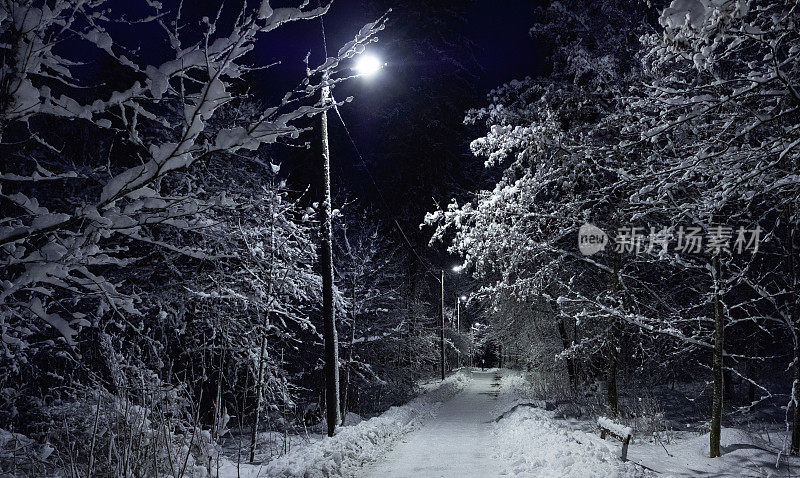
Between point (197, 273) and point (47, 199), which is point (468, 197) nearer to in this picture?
point (197, 273)

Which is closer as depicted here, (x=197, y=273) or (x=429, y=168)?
A: (x=197, y=273)

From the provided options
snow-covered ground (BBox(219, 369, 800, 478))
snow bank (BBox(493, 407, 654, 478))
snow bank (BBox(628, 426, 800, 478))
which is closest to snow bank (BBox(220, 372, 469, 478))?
snow-covered ground (BBox(219, 369, 800, 478))

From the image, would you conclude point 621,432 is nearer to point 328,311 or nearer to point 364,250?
point 328,311

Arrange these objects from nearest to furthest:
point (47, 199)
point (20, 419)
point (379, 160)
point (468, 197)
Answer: point (20, 419)
point (47, 199)
point (468, 197)
point (379, 160)

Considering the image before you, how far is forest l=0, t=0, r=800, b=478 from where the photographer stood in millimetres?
2561

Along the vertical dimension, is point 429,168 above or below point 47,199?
above

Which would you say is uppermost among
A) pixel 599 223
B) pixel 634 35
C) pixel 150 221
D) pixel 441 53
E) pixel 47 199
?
pixel 441 53

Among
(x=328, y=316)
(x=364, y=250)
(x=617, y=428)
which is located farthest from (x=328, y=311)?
(x=364, y=250)

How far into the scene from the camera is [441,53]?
26391 mm

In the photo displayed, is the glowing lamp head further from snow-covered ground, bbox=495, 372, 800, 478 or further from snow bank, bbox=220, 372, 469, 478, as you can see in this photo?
snow-covered ground, bbox=495, 372, 800, 478

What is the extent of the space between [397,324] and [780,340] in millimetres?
15037

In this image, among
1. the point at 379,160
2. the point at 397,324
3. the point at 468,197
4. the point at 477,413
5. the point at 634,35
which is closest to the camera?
the point at 634,35

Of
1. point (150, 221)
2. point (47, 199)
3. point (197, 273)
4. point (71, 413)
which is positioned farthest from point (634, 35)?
point (47, 199)

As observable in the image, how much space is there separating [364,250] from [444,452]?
1072 cm
